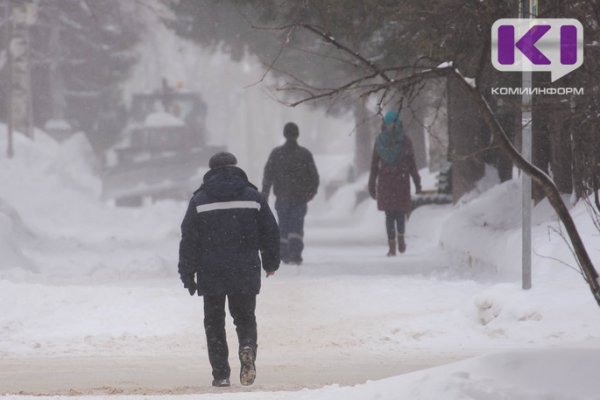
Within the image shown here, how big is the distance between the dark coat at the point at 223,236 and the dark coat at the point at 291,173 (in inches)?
336

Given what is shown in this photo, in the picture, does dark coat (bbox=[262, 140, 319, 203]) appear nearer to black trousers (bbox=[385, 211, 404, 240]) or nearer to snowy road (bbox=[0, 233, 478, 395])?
snowy road (bbox=[0, 233, 478, 395])

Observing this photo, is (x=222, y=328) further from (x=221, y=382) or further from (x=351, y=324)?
(x=351, y=324)

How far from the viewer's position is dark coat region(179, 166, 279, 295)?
9.21 meters

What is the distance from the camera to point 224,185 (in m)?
9.25

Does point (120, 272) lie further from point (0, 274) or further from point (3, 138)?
point (3, 138)

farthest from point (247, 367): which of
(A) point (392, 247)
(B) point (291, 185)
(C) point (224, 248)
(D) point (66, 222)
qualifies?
(D) point (66, 222)

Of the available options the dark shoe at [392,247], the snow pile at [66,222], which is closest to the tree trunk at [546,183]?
the snow pile at [66,222]

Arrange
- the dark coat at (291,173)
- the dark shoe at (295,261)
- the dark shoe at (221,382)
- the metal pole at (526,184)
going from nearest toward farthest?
the dark shoe at (221,382) < the metal pole at (526,184) < the dark coat at (291,173) < the dark shoe at (295,261)

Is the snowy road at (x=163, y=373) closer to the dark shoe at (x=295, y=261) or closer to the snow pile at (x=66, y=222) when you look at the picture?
the snow pile at (x=66, y=222)

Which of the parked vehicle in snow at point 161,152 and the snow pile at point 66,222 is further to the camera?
the parked vehicle in snow at point 161,152

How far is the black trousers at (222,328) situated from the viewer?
30.7ft

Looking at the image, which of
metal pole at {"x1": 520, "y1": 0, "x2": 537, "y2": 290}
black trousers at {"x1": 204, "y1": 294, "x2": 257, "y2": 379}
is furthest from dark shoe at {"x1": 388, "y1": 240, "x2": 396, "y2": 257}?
black trousers at {"x1": 204, "y1": 294, "x2": 257, "y2": 379}

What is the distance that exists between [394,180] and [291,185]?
2055 millimetres

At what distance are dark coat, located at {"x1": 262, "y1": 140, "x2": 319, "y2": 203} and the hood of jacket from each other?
8.48 meters
